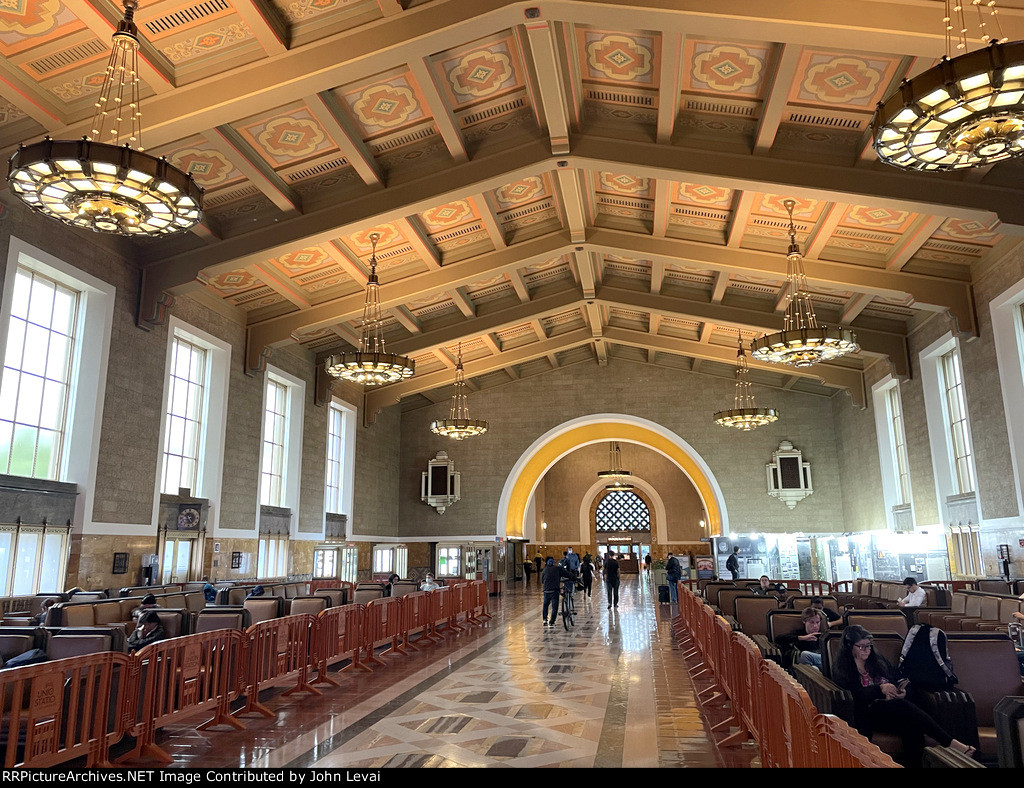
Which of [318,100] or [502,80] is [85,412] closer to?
[318,100]

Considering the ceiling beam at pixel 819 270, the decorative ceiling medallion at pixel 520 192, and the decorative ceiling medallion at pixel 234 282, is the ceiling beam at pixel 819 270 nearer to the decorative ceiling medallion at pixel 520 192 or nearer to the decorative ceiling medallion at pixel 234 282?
the decorative ceiling medallion at pixel 520 192

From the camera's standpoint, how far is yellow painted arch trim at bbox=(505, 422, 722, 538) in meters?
26.7

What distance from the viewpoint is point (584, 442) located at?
28000 millimetres

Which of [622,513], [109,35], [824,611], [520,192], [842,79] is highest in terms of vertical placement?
[520,192]

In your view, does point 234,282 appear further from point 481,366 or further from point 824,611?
point 824,611

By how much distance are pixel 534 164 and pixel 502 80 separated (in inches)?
64.1

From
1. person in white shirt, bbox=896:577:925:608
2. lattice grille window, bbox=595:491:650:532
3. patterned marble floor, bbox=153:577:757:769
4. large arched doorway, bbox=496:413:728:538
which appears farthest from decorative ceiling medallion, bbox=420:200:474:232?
lattice grille window, bbox=595:491:650:532

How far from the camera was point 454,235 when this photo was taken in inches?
599

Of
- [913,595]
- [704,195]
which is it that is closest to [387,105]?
[704,195]

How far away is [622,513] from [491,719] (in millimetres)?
34590

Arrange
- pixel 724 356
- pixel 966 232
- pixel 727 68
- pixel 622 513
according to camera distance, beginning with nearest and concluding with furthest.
Result: pixel 727 68 < pixel 966 232 < pixel 724 356 < pixel 622 513

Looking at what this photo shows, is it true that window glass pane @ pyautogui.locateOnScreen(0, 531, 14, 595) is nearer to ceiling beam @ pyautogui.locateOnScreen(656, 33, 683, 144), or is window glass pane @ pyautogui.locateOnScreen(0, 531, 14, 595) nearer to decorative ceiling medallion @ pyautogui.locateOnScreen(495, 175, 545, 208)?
decorative ceiling medallion @ pyautogui.locateOnScreen(495, 175, 545, 208)

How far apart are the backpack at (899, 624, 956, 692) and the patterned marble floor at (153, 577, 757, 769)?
1291 millimetres

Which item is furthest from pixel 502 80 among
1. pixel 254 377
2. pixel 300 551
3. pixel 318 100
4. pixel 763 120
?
pixel 300 551
